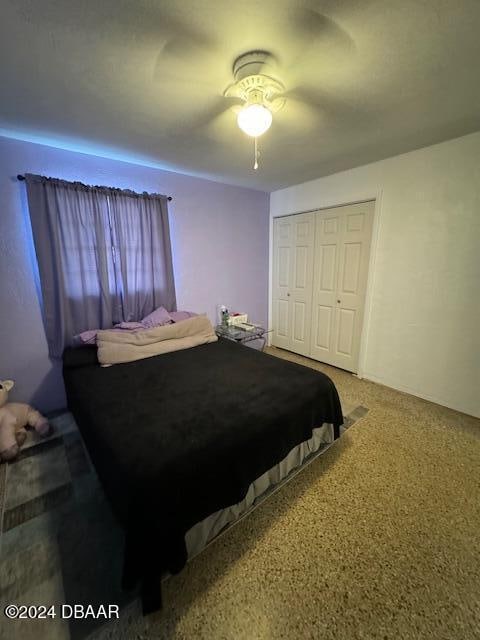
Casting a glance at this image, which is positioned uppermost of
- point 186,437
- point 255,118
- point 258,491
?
point 255,118

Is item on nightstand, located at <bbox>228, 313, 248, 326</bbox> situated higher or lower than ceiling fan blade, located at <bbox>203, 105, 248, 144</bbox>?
lower

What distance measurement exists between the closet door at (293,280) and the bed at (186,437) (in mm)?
1661

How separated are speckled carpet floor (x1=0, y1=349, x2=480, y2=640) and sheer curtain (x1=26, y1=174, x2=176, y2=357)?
133 cm

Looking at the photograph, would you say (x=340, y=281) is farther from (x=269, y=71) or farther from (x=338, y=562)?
(x=338, y=562)

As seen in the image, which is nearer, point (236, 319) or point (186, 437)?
point (186, 437)

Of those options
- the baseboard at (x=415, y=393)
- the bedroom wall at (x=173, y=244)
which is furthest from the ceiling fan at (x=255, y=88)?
the baseboard at (x=415, y=393)

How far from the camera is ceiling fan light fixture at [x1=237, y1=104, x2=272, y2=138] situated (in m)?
1.36

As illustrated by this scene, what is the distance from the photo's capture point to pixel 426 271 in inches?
96.3

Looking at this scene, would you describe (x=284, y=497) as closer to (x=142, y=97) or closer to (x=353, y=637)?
(x=353, y=637)

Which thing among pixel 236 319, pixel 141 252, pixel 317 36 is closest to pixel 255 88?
pixel 317 36

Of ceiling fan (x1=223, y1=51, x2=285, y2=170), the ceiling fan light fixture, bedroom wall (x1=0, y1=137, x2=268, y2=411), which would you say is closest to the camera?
ceiling fan (x1=223, y1=51, x2=285, y2=170)

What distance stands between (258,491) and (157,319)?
72.9 inches

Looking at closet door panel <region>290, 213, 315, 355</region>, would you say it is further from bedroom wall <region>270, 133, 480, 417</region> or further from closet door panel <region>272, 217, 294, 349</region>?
bedroom wall <region>270, 133, 480, 417</region>

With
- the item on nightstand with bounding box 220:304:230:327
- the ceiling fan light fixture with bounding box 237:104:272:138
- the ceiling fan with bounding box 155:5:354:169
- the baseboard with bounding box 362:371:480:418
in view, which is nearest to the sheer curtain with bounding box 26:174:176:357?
the item on nightstand with bounding box 220:304:230:327
